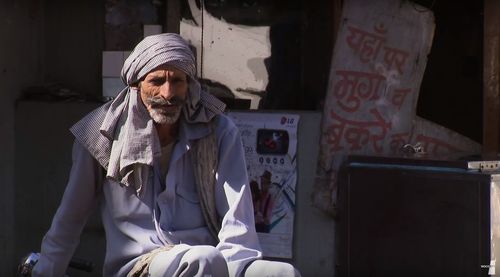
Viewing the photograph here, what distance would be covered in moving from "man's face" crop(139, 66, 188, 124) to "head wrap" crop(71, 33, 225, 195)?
3cm

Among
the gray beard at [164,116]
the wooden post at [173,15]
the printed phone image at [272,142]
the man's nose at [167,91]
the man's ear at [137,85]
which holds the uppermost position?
the wooden post at [173,15]

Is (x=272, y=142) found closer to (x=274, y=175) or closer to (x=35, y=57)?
(x=274, y=175)

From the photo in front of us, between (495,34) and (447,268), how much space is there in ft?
6.02

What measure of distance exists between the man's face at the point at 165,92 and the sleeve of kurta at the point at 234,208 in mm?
221

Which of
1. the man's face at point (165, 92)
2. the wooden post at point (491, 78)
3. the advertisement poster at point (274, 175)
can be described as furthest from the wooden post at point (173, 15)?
the man's face at point (165, 92)

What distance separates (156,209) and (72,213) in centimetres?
31

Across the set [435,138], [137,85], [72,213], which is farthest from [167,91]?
[435,138]

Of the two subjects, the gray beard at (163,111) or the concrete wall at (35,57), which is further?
the concrete wall at (35,57)

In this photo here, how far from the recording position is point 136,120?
11.5 feet

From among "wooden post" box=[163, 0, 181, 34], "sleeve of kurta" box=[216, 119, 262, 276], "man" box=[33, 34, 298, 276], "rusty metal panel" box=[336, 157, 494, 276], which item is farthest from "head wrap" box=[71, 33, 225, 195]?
"wooden post" box=[163, 0, 181, 34]

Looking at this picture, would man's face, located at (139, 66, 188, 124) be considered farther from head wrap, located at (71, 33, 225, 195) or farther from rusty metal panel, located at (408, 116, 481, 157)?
rusty metal panel, located at (408, 116, 481, 157)

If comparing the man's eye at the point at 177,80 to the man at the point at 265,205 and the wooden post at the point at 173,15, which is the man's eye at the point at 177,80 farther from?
the wooden post at the point at 173,15

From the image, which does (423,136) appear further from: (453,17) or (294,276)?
(294,276)

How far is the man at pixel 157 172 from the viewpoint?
337 cm
